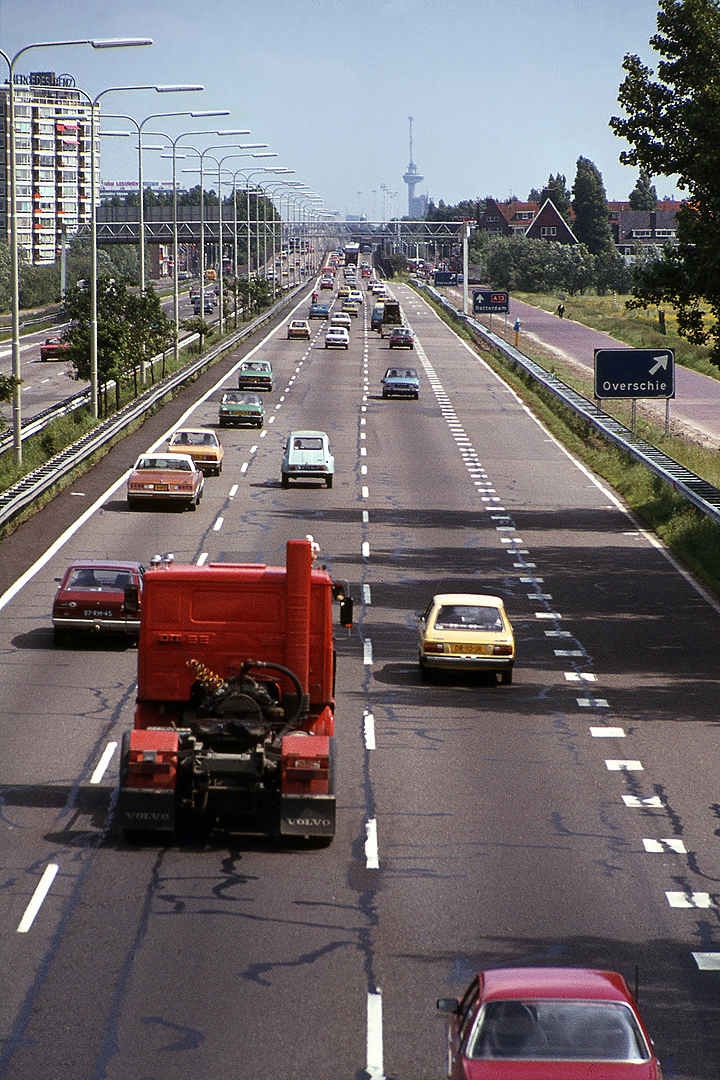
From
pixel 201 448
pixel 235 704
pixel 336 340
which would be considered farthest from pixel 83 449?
pixel 336 340

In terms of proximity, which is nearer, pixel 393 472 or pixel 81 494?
pixel 81 494

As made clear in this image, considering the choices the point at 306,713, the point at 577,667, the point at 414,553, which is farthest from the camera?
the point at 414,553

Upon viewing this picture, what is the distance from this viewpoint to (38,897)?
14.4 m

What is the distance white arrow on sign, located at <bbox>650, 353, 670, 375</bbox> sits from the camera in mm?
49719

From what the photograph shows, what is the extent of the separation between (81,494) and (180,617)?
2838cm

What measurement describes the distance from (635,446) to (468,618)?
2743 cm

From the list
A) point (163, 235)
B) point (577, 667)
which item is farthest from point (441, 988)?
point (163, 235)

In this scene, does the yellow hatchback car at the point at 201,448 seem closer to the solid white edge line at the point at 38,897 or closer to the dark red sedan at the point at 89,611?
the dark red sedan at the point at 89,611

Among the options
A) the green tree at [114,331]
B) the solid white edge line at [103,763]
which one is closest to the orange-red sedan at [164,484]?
the green tree at [114,331]

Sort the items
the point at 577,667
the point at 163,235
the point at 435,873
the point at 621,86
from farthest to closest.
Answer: the point at 163,235, the point at 621,86, the point at 577,667, the point at 435,873

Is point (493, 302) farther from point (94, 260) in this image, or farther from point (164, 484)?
point (164, 484)

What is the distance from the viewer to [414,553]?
37188mm

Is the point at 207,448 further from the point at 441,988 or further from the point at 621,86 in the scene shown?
the point at 441,988

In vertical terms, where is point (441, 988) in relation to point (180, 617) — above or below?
below
